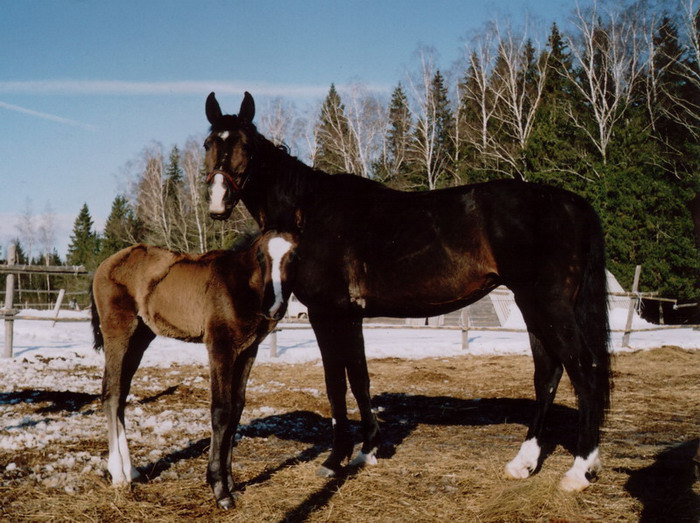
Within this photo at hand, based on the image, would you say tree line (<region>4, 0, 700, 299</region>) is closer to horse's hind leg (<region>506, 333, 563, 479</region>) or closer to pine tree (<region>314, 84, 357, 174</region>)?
pine tree (<region>314, 84, 357, 174</region>)

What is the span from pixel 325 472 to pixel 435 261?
1.71 meters

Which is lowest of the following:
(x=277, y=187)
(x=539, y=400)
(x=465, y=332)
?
(x=465, y=332)

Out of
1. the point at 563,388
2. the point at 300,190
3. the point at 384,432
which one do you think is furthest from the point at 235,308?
the point at 563,388

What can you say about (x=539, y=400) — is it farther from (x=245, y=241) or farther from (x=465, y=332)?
(x=465, y=332)

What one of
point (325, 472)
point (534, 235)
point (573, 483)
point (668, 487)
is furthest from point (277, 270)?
point (668, 487)

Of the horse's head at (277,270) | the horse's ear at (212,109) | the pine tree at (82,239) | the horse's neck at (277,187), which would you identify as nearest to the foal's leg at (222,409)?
the horse's head at (277,270)

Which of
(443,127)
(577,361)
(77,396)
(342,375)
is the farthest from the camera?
(443,127)

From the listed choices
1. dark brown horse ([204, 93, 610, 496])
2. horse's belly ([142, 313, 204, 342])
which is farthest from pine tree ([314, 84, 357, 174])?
horse's belly ([142, 313, 204, 342])

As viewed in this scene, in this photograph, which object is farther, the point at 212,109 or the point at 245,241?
the point at 212,109

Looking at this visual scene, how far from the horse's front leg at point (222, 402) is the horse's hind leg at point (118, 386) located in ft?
2.25

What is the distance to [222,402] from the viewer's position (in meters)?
3.37

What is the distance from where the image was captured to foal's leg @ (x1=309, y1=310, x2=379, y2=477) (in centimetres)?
409

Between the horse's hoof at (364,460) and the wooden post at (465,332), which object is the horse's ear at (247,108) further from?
the wooden post at (465,332)

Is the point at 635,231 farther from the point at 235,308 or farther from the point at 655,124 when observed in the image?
the point at 235,308
